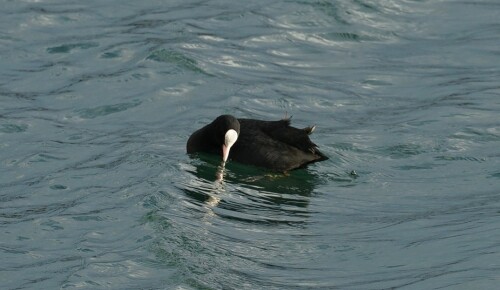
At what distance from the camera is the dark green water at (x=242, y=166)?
1168 centimetres

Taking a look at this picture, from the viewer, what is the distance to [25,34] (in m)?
20.4

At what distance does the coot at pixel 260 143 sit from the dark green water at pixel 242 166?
0.19 meters

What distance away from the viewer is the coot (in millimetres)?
14406

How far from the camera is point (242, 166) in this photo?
14758 mm

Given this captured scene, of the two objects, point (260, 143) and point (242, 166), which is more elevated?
point (260, 143)

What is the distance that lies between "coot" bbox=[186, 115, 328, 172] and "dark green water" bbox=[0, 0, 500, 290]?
0.63ft

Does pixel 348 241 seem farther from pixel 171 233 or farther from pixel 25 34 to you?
pixel 25 34

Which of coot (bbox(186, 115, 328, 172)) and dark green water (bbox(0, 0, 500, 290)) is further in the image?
coot (bbox(186, 115, 328, 172))

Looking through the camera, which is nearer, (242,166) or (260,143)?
(260,143)

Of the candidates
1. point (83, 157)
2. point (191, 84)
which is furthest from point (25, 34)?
point (83, 157)

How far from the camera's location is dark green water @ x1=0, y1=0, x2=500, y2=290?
460 inches

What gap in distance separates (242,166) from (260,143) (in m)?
0.35

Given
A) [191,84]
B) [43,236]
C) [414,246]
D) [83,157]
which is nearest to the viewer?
[414,246]

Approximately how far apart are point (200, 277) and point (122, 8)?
1100 cm
